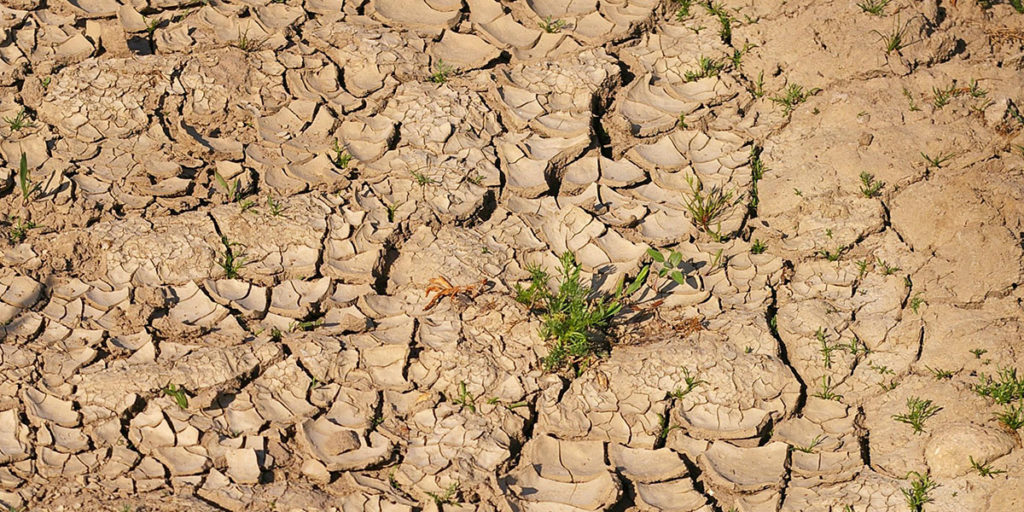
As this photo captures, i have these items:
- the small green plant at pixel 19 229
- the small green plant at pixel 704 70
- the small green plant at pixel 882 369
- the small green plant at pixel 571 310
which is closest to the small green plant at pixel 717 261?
the small green plant at pixel 571 310

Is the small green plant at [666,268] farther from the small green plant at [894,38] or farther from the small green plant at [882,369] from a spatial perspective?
the small green plant at [894,38]

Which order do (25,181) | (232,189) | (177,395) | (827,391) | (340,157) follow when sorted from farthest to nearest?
(340,157) < (232,189) < (25,181) < (827,391) < (177,395)

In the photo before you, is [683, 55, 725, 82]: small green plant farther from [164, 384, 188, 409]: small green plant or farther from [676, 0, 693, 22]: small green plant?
[164, 384, 188, 409]: small green plant

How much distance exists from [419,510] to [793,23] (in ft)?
7.79

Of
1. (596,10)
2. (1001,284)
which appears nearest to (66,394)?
(596,10)

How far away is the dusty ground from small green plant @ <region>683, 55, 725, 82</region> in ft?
0.05

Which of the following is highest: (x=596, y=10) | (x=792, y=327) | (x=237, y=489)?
(x=596, y=10)

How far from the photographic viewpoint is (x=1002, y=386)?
3.14 m

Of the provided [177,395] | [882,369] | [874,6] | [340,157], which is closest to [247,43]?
[340,157]

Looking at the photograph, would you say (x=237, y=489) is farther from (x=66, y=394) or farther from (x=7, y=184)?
(x=7, y=184)

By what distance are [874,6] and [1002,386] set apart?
1.64 metres

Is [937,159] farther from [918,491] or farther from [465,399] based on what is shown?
[465,399]

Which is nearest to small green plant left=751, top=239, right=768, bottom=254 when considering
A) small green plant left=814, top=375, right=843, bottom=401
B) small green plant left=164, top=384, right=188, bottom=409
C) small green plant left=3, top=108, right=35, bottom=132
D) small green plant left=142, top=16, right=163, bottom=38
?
small green plant left=814, top=375, right=843, bottom=401

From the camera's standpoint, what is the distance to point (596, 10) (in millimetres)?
4277
